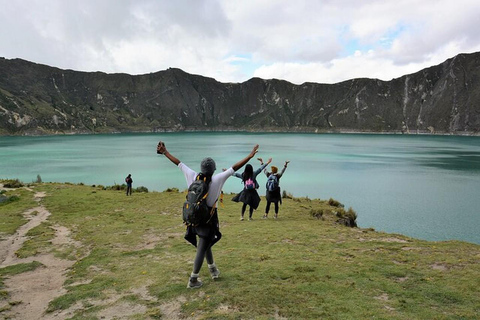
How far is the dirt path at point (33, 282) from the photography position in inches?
218

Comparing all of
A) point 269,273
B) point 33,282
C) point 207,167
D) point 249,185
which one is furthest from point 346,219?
point 33,282

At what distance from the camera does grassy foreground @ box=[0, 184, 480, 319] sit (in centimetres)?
498

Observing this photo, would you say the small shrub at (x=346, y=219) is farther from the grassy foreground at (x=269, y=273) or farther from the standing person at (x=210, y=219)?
the standing person at (x=210, y=219)

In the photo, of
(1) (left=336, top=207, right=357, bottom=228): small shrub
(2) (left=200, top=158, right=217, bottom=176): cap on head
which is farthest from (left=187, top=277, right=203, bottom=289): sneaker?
(1) (left=336, top=207, right=357, bottom=228): small shrub

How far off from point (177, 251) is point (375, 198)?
27.1m

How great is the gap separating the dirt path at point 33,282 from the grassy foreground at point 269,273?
0.79 feet

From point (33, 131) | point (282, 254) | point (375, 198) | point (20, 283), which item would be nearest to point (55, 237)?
point (20, 283)

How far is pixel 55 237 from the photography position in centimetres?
1115

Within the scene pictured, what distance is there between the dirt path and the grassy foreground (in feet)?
0.79

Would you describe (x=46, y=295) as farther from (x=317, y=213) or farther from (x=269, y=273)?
(x=317, y=213)

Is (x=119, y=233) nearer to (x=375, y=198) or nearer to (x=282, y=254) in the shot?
(x=282, y=254)

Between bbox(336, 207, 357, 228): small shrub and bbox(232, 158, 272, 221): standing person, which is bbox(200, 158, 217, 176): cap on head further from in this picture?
bbox(336, 207, 357, 228): small shrub

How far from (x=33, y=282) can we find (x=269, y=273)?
206 inches

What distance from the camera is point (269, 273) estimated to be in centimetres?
650
